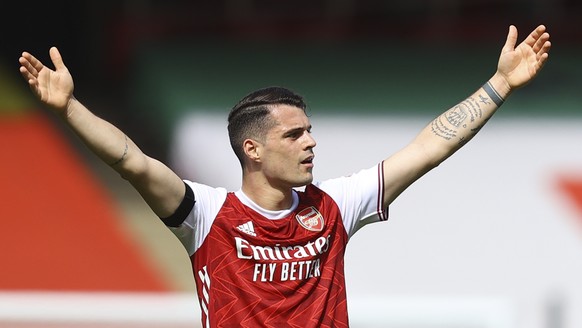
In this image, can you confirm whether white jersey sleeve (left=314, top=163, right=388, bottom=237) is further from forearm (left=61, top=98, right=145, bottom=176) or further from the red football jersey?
forearm (left=61, top=98, right=145, bottom=176)

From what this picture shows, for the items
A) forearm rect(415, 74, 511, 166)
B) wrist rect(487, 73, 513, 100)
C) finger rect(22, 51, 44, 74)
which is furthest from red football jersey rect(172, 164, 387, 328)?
wrist rect(487, 73, 513, 100)

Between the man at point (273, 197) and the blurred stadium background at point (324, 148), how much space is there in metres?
1.90

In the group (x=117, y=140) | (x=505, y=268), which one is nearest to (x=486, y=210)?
(x=505, y=268)

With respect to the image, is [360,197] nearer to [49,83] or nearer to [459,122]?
[459,122]

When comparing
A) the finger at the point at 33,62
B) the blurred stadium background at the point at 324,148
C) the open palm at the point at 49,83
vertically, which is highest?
the blurred stadium background at the point at 324,148

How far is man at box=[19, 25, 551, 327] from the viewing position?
12.4 ft

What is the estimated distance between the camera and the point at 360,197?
4.14 meters

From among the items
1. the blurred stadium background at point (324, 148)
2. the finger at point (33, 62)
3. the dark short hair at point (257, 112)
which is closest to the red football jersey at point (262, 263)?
the dark short hair at point (257, 112)

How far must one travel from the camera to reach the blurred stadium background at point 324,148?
26.8 ft

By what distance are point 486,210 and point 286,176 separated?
20.4ft

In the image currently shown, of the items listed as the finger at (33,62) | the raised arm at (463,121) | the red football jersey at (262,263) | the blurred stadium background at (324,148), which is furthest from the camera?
the blurred stadium background at (324,148)

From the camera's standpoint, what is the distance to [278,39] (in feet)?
44.3

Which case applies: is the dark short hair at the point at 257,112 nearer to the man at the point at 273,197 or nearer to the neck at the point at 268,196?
the man at the point at 273,197

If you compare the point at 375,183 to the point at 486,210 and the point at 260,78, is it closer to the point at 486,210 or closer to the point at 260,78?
the point at 486,210
